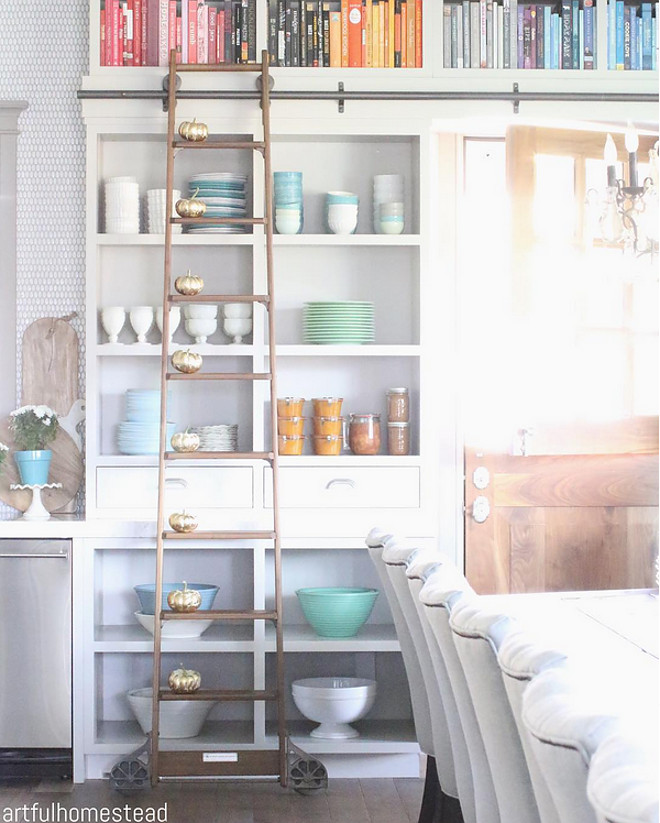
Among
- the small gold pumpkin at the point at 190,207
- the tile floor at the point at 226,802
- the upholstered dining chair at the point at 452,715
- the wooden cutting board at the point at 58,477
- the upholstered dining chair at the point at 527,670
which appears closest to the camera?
the upholstered dining chair at the point at 527,670

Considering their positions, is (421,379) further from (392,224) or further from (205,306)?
(205,306)

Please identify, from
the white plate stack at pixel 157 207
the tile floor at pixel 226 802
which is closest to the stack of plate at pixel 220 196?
the white plate stack at pixel 157 207

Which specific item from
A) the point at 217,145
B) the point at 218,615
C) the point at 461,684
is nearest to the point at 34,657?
the point at 218,615

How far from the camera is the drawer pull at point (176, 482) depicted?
4.10m

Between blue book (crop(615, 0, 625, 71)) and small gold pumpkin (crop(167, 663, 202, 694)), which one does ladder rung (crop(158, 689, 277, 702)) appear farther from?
blue book (crop(615, 0, 625, 71))

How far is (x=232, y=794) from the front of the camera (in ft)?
12.6

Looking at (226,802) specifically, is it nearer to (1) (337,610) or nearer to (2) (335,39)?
(1) (337,610)

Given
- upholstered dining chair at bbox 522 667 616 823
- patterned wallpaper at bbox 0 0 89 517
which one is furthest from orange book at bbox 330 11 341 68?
upholstered dining chair at bbox 522 667 616 823

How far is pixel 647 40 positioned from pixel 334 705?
279cm

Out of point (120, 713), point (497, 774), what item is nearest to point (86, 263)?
point (120, 713)

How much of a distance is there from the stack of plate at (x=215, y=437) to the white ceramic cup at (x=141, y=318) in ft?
1.40

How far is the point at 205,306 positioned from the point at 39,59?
124 cm

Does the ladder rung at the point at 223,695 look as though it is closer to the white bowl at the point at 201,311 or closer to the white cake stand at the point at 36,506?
the white cake stand at the point at 36,506

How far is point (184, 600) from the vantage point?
3.83 meters
